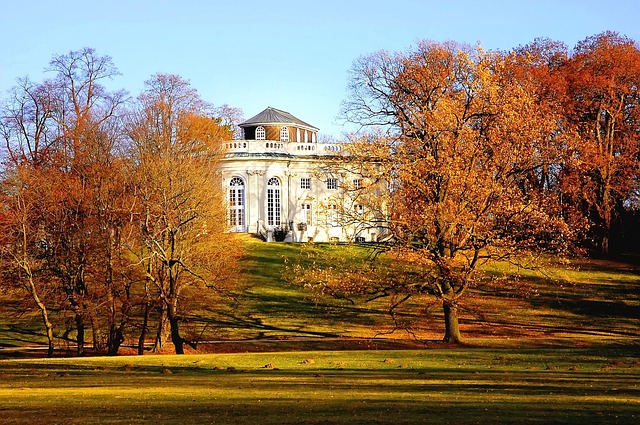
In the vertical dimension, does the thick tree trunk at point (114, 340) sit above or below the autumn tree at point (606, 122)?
below

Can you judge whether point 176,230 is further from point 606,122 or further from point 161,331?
point 606,122

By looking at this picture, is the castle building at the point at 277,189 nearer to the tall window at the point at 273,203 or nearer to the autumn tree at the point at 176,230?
the tall window at the point at 273,203

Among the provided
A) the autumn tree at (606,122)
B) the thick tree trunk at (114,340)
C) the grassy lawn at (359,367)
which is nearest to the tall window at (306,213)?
the grassy lawn at (359,367)

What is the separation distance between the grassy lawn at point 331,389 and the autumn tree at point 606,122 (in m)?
31.2

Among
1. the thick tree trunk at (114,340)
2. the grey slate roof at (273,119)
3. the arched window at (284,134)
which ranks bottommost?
the thick tree trunk at (114,340)

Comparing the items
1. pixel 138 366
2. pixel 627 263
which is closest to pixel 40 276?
pixel 138 366

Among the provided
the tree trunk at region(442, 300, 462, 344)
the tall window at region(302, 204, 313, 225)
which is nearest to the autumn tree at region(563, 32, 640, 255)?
the tall window at region(302, 204, 313, 225)

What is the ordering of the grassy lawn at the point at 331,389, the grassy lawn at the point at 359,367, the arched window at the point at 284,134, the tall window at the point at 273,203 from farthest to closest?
the arched window at the point at 284,134
the tall window at the point at 273,203
the grassy lawn at the point at 359,367
the grassy lawn at the point at 331,389

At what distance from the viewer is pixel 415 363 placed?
84.2ft

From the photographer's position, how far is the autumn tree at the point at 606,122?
5753 centimetres

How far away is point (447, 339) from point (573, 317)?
12.6 m

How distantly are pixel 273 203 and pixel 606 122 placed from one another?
27697mm

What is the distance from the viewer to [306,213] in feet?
245

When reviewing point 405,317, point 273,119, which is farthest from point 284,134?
point 405,317
